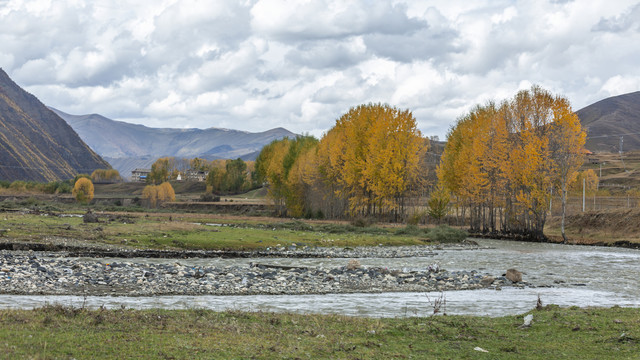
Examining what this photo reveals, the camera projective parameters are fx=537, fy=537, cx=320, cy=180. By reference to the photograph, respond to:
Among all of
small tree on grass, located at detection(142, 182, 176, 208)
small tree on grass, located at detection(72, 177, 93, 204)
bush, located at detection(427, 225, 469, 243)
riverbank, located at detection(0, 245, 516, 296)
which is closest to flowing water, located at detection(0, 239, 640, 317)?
riverbank, located at detection(0, 245, 516, 296)

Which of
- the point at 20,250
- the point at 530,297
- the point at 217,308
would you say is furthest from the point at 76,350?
the point at 20,250

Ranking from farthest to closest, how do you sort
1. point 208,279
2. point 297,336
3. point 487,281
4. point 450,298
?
point 487,281 < point 208,279 < point 450,298 < point 297,336

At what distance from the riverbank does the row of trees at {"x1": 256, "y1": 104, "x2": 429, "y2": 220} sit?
39.0 metres

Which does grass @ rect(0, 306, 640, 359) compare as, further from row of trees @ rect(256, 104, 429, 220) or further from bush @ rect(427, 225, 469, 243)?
row of trees @ rect(256, 104, 429, 220)

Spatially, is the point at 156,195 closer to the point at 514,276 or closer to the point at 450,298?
the point at 514,276

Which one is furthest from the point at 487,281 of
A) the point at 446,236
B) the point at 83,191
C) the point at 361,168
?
the point at 83,191

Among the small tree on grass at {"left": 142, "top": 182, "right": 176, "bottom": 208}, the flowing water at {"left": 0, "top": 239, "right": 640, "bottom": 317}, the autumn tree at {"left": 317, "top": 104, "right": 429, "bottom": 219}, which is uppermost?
the autumn tree at {"left": 317, "top": 104, "right": 429, "bottom": 219}

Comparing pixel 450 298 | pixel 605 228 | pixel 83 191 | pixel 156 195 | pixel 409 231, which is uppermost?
pixel 83 191

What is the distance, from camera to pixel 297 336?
39.4ft

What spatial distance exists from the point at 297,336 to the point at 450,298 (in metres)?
10.1

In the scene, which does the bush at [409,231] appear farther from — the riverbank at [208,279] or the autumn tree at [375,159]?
the riverbank at [208,279]

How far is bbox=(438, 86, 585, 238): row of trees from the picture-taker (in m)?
53.1

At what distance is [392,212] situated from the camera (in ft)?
243

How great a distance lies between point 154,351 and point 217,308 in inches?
268
